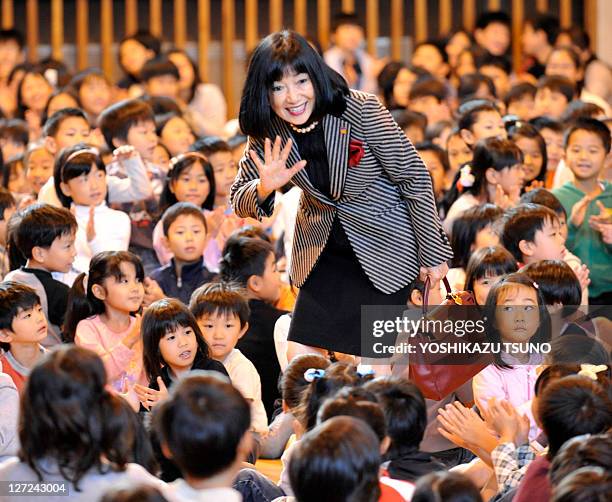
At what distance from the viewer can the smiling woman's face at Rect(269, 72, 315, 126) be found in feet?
9.71

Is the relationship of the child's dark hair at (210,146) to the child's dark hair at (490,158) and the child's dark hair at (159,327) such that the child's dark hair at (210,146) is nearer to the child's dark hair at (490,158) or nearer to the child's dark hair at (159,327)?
the child's dark hair at (490,158)

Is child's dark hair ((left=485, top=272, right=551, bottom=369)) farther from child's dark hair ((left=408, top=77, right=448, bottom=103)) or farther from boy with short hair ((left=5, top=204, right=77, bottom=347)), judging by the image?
child's dark hair ((left=408, top=77, right=448, bottom=103))

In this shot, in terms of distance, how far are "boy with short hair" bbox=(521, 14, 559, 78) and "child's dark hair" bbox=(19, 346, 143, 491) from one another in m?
5.96

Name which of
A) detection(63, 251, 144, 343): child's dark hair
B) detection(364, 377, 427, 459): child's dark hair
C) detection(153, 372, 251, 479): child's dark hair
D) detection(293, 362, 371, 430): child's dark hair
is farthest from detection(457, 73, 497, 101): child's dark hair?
detection(153, 372, 251, 479): child's dark hair

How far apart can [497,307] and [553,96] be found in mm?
3116

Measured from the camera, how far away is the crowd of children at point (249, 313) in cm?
224

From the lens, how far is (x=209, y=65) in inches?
338

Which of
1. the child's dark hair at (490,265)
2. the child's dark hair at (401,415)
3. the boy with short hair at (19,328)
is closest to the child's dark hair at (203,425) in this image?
the child's dark hair at (401,415)

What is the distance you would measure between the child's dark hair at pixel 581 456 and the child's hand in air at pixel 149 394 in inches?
49.4

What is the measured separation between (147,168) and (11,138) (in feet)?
3.81

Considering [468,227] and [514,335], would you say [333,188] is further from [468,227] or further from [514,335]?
[468,227]

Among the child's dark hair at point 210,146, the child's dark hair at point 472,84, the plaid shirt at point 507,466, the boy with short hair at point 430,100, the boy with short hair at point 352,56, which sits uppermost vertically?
the boy with short hair at point 352,56

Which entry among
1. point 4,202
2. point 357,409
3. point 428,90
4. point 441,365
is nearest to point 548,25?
point 428,90

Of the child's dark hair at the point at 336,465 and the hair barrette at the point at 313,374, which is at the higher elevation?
the hair barrette at the point at 313,374
